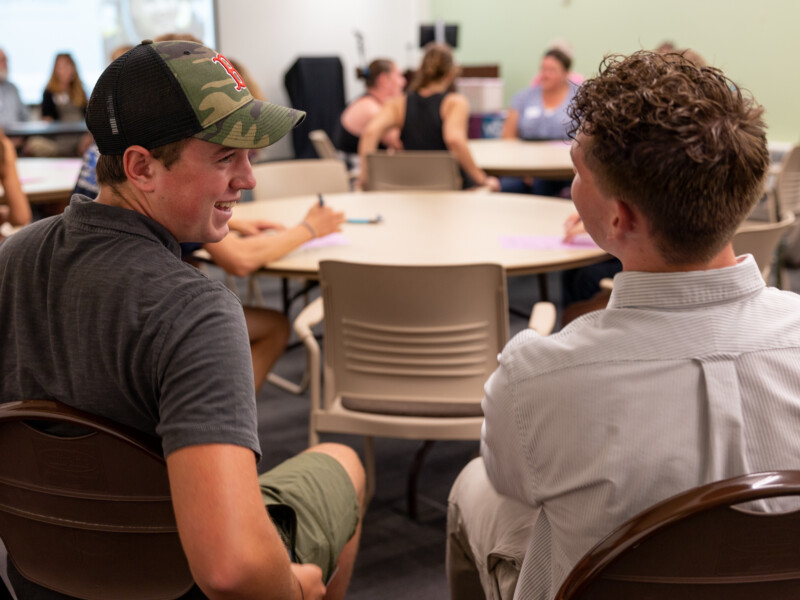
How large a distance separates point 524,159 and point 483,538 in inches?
140

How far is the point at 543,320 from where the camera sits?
217 centimetres

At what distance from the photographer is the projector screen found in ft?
28.1

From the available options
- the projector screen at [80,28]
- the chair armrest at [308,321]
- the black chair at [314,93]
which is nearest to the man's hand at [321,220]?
the chair armrest at [308,321]

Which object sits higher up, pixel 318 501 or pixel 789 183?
pixel 789 183

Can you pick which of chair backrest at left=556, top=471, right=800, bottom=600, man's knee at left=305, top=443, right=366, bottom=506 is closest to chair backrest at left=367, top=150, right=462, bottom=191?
man's knee at left=305, top=443, right=366, bottom=506

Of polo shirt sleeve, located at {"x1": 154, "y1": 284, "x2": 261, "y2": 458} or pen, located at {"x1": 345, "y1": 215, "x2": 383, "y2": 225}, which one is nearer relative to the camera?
polo shirt sleeve, located at {"x1": 154, "y1": 284, "x2": 261, "y2": 458}

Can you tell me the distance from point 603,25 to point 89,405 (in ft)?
27.9

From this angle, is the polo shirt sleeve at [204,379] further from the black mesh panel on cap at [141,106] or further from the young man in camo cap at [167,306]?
the black mesh panel on cap at [141,106]

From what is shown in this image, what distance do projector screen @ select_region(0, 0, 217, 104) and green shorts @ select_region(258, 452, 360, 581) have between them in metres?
8.08

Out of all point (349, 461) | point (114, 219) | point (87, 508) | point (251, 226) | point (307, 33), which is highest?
point (307, 33)

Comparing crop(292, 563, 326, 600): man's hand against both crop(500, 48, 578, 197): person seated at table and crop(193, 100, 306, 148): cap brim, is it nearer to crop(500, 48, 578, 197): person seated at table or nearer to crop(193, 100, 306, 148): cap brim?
crop(193, 100, 306, 148): cap brim

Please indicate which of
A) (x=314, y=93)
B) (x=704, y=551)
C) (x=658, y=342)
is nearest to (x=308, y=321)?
(x=658, y=342)

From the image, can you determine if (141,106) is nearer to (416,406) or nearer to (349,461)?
(349,461)

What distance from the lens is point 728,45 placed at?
731 cm
